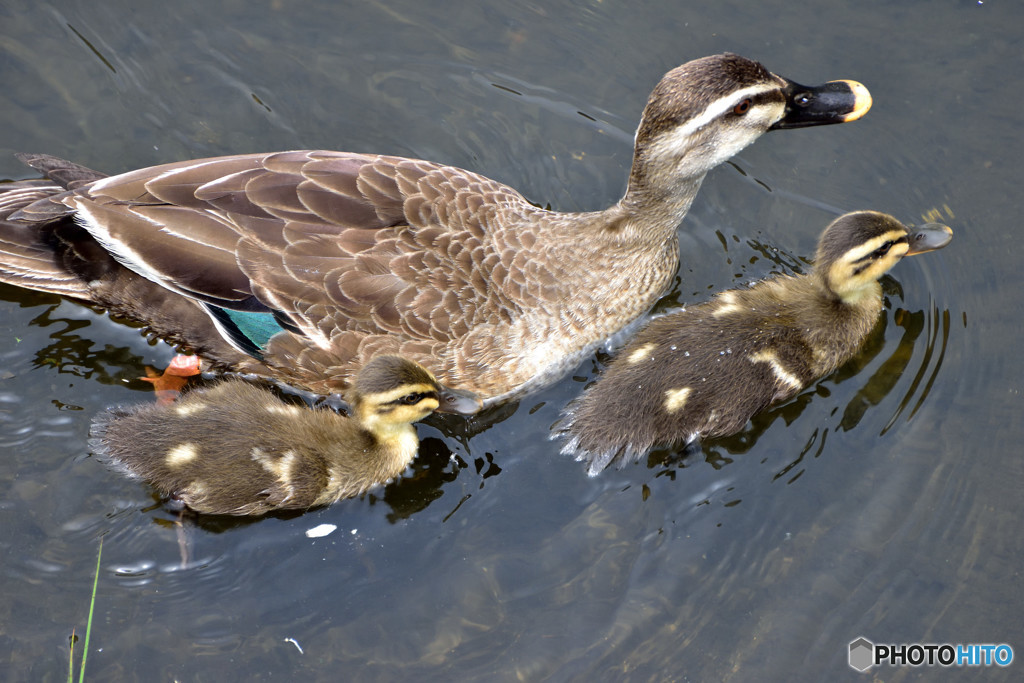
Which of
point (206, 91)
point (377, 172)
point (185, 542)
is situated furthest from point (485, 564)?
point (206, 91)

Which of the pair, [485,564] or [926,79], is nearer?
[485,564]

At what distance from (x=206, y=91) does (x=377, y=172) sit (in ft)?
6.10

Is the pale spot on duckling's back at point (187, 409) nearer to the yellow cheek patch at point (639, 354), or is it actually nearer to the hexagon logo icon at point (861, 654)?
the yellow cheek patch at point (639, 354)

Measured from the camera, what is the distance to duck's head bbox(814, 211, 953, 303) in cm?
435

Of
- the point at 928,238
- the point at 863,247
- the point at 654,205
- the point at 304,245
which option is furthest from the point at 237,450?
the point at 928,238

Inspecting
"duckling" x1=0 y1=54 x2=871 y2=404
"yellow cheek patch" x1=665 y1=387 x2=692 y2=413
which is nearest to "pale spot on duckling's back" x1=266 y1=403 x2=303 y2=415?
"duckling" x1=0 y1=54 x2=871 y2=404

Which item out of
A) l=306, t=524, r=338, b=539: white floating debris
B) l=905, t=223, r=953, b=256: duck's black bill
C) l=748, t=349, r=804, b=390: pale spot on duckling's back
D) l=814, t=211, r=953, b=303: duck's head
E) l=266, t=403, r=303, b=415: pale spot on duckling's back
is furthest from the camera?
l=905, t=223, r=953, b=256: duck's black bill

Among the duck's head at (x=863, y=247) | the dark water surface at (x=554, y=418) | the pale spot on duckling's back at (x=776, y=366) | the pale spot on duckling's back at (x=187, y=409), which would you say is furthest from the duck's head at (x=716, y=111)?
the pale spot on duckling's back at (x=187, y=409)

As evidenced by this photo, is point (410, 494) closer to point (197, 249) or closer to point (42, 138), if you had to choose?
point (197, 249)

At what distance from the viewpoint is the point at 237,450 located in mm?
3857

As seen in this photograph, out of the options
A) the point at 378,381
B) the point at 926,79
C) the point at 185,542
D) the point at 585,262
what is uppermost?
the point at 926,79

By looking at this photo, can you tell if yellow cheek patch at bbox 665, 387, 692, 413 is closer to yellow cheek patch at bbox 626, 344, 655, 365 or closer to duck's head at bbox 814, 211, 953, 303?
yellow cheek patch at bbox 626, 344, 655, 365

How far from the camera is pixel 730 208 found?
5285 mm

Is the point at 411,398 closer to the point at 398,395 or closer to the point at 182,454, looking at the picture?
the point at 398,395
